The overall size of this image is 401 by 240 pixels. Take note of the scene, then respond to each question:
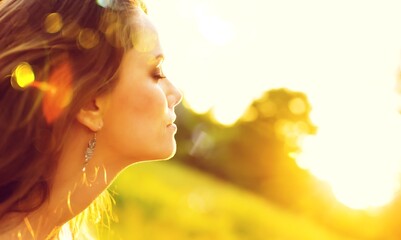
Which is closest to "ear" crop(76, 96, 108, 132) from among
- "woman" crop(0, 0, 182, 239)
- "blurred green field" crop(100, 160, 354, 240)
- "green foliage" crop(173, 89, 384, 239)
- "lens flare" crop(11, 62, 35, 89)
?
"woman" crop(0, 0, 182, 239)

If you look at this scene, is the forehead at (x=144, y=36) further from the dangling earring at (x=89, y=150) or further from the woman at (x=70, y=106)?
the dangling earring at (x=89, y=150)

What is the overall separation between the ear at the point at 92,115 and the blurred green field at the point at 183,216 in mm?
5154

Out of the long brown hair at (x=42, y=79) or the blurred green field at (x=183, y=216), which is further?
the blurred green field at (x=183, y=216)

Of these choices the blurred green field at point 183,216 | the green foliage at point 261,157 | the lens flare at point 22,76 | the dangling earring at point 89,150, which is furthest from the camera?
the green foliage at point 261,157

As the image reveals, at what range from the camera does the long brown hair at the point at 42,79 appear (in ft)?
10.5

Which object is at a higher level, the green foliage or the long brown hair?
the long brown hair

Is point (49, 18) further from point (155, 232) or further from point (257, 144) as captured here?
point (257, 144)

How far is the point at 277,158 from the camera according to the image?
23.5m

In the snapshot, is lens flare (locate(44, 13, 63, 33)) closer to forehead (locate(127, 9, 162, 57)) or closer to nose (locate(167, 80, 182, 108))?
forehead (locate(127, 9, 162, 57))

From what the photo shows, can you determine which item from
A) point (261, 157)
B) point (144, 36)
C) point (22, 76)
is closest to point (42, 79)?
point (22, 76)

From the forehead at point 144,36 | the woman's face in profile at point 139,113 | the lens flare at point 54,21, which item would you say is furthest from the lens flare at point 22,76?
the forehead at point 144,36

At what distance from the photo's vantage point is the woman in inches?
126

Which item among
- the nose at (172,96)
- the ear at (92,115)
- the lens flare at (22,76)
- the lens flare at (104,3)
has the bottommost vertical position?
the ear at (92,115)

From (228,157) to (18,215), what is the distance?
19.1 meters
